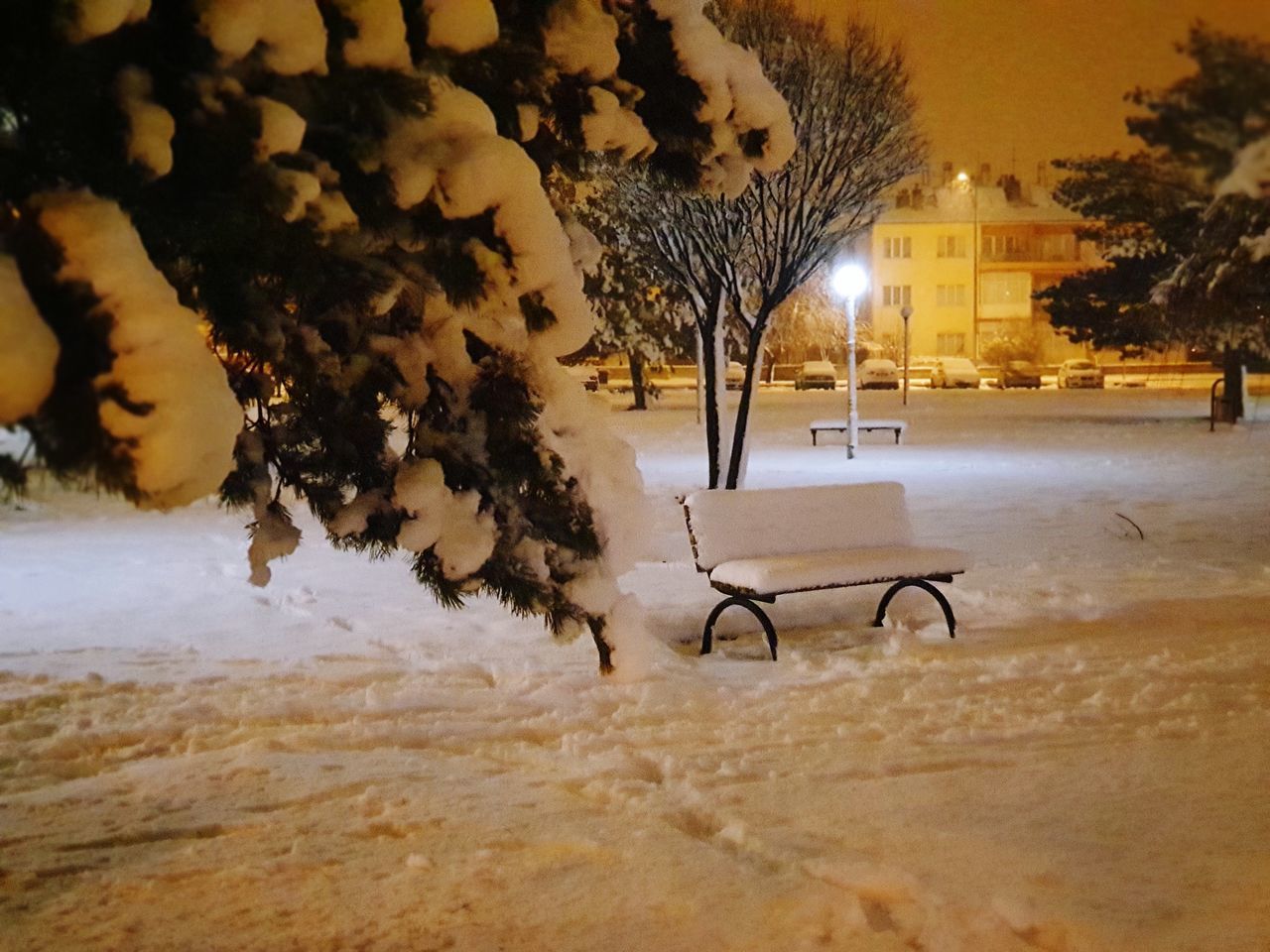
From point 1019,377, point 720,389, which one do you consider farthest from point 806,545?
point 1019,377

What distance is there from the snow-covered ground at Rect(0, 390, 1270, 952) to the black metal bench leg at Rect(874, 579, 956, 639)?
5.2 inches

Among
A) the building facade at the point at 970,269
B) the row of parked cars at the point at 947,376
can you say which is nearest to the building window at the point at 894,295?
the building facade at the point at 970,269

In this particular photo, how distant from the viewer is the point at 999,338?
61688 millimetres

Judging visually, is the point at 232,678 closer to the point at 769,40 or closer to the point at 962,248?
the point at 769,40

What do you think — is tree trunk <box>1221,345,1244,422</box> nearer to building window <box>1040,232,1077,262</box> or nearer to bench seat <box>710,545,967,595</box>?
bench seat <box>710,545,967,595</box>

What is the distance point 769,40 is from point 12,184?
9959 mm

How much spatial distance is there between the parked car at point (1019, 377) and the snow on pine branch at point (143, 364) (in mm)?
48345

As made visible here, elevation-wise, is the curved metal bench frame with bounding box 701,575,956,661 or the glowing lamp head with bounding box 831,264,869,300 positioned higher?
the glowing lamp head with bounding box 831,264,869,300

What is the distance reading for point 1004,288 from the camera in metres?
66.2

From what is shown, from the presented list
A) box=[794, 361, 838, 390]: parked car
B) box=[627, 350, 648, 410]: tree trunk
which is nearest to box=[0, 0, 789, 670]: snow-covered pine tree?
box=[627, 350, 648, 410]: tree trunk

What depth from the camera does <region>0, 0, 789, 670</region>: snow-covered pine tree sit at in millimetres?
2521

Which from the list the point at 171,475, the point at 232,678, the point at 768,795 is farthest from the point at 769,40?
the point at 171,475

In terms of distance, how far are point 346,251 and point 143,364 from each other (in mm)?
951

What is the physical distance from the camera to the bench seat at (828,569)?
6.84 m
